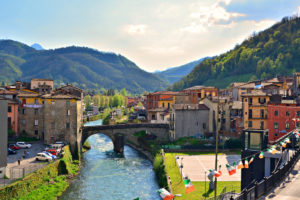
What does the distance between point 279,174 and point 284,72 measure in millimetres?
131194

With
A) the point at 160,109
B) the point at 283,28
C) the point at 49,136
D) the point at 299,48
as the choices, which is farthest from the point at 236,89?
the point at 283,28

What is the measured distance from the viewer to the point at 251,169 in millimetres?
29391

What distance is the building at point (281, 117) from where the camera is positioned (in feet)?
182

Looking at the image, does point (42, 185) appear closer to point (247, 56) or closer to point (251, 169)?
point (251, 169)

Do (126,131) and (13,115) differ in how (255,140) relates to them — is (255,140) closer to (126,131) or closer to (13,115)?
(126,131)

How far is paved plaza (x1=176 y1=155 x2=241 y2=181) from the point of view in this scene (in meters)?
42.2

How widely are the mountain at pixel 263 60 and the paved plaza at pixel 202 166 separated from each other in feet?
316

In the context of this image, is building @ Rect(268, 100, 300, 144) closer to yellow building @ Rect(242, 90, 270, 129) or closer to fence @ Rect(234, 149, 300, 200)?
yellow building @ Rect(242, 90, 270, 129)

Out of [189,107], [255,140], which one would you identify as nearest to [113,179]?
[255,140]

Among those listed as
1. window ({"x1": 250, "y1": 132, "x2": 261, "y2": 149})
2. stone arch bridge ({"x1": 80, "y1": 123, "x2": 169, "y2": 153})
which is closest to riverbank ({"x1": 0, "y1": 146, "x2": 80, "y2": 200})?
stone arch bridge ({"x1": 80, "y1": 123, "x2": 169, "y2": 153})

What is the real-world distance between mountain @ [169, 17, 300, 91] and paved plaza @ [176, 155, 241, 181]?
96299mm

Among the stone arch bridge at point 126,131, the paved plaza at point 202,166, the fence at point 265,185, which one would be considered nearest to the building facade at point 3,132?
the paved plaza at point 202,166

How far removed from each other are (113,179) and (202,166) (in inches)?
600

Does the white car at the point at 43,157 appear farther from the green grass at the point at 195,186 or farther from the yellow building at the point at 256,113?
the yellow building at the point at 256,113
